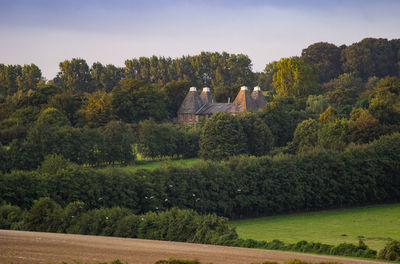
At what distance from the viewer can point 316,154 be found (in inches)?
2218

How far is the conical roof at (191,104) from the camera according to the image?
102 metres

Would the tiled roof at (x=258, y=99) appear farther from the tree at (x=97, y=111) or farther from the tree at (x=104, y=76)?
the tree at (x=104, y=76)

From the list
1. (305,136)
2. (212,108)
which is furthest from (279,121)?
(212,108)

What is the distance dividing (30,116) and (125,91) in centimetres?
1687

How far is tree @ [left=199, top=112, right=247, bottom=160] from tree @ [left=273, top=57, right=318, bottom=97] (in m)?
37.5

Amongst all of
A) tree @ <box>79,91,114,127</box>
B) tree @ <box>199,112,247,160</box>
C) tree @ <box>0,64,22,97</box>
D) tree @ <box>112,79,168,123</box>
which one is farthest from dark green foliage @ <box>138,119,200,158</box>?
tree @ <box>0,64,22,97</box>

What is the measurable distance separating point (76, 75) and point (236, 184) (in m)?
94.4

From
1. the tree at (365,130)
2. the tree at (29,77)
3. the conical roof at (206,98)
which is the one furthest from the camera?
the tree at (29,77)

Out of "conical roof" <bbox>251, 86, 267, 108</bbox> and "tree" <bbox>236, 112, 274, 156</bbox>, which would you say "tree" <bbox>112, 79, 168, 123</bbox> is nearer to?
"conical roof" <bbox>251, 86, 267, 108</bbox>

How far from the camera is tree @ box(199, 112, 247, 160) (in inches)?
2790

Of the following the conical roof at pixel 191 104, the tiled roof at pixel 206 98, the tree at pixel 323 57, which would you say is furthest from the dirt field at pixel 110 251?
the tree at pixel 323 57

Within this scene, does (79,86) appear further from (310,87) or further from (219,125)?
(219,125)

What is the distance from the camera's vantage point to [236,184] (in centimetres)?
5066

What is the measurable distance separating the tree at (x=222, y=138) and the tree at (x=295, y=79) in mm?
37484
